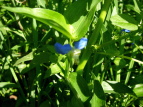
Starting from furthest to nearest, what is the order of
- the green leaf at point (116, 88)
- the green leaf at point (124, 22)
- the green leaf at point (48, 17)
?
1. the green leaf at point (116, 88)
2. the green leaf at point (124, 22)
3. the green leaf at point (48, 17)

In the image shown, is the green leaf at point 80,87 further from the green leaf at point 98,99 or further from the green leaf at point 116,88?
the green leaf at point 116,88

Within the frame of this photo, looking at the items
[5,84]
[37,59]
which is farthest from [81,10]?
[5,84]

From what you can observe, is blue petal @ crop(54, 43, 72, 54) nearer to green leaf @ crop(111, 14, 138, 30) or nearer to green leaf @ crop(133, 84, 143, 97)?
green leaf @ crop(111, 14, 138, 30)

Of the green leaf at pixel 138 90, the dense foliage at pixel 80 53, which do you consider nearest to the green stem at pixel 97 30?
the dense foliage at pixel 80 53

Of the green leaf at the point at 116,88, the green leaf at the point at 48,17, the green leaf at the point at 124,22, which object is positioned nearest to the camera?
the green leaf at the point at 48,17

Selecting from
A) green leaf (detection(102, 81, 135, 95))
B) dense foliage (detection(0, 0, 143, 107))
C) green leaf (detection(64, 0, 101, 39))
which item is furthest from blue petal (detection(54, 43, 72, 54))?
green leaf (detection(102, 81, 135, 95))

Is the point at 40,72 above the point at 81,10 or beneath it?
beneath

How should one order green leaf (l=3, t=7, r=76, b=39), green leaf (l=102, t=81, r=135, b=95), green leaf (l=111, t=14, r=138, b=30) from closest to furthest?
1. green leaf (l=3, t=7, r=76, b=39)
2. green leaf (l=111, t=14, r=138, b=30)
3. green leaf (l=102, t=81, r=135, b=95)

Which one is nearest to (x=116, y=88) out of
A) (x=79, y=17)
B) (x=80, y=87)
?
(x=80, y=87)

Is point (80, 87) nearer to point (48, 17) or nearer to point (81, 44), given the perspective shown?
point (81, 44)

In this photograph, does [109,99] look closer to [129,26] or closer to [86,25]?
[129,26]

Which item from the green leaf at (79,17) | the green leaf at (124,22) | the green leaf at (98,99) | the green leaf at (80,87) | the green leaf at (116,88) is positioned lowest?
the green leaf at (116,88)
